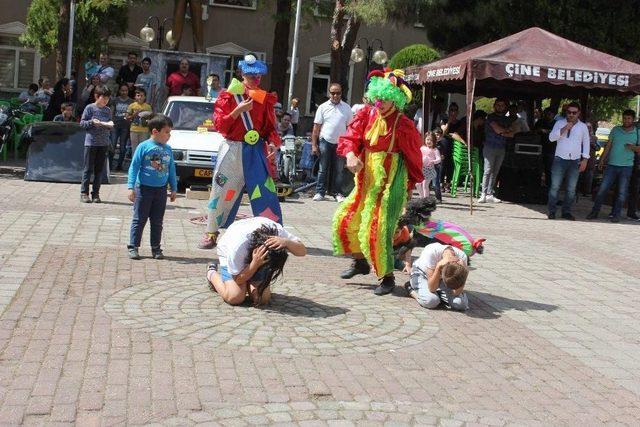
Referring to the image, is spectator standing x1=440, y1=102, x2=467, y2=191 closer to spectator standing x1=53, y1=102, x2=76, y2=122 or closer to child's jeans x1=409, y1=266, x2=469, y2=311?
spectator standing x1=53, y1=102, x2=76, y2=122

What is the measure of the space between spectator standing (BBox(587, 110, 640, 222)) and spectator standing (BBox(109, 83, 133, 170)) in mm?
8748

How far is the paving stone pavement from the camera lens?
5.06 meters

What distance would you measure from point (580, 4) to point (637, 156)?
24.0 ft

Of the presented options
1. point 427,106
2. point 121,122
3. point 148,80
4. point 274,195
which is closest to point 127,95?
point 121,122

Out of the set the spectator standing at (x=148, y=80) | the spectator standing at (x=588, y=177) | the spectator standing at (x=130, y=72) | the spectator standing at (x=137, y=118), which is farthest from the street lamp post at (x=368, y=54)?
the spectator standing at (x=137, y=118)

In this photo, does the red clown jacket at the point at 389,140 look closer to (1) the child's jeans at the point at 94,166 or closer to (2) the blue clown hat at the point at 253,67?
(2) the blue clown hat at the point at 253,67

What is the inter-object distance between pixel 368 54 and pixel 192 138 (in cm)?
1542

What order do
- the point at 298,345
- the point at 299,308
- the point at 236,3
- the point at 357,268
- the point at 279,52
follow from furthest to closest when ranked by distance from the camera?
the point at 236,3 → the point at 279,52 → the point at 357,268 → the point at 299,308 → the point at 298,345

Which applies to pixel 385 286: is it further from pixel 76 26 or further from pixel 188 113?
pixel 76 26

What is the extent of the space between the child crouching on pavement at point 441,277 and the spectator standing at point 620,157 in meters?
8.24

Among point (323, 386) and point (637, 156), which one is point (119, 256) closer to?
point (323, 386)

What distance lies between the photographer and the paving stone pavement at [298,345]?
16.6ft

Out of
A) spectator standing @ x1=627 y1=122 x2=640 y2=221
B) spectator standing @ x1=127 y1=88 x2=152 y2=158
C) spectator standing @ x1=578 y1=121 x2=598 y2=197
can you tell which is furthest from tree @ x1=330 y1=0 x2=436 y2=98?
spectator standing @ x1=627 y1=122 x2=640 y2=221

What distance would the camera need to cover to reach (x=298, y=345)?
6.24m
